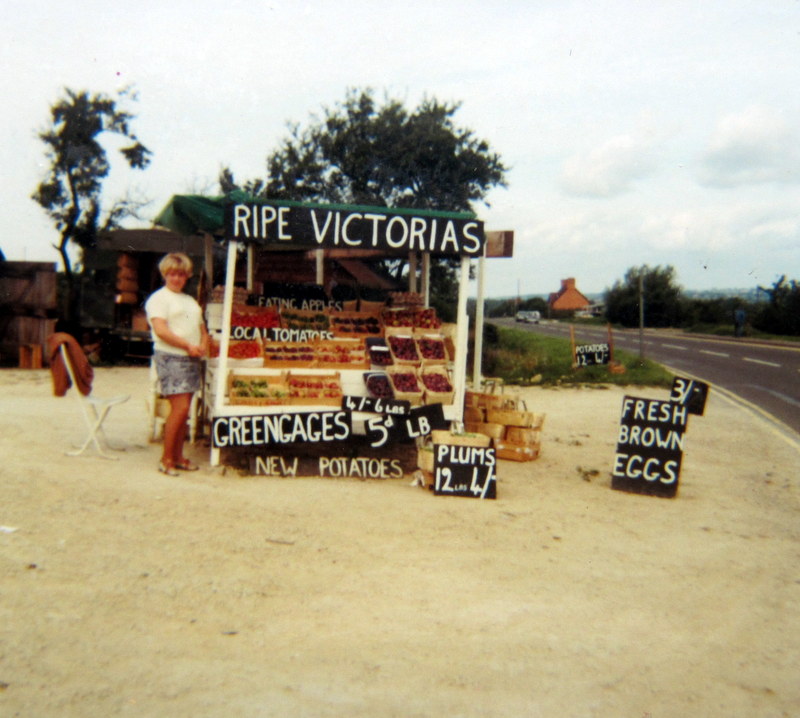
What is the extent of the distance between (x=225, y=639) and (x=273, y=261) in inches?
570

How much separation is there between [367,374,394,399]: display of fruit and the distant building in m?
10.3

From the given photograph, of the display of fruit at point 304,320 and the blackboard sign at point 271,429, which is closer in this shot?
the blackboard sign at point 271,429

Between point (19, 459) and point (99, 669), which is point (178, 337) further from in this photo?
point (99, 669)

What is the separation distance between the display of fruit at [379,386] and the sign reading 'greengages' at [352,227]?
50.6 inches

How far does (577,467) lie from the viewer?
8.65 metres

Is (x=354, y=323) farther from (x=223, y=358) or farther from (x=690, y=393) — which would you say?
(x=690, y=393)

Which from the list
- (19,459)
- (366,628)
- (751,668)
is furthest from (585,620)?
(19,459)

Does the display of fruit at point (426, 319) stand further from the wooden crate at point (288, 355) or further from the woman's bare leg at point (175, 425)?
the woman's bare leg at point (175, 425)

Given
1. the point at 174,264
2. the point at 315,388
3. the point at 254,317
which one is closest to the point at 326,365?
the point at 315,388

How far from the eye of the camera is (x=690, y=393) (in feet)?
25.7

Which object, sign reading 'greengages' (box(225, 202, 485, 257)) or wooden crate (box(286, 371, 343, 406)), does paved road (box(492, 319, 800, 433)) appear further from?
wooden crate (box(286, 371, 343, 406))

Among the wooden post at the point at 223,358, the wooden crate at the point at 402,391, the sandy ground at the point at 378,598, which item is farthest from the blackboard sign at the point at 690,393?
the wooden post at the point at 223,358

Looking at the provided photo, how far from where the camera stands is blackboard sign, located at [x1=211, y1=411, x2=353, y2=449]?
7.11m

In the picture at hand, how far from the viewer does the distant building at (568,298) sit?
58.4 feet
